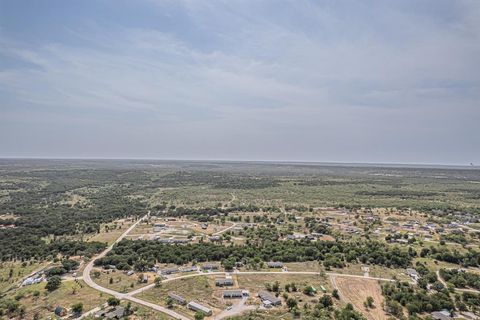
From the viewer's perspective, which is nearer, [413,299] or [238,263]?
[413,299]

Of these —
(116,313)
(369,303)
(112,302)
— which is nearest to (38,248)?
(112,302)

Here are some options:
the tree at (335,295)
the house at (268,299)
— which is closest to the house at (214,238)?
the house at (268,299)

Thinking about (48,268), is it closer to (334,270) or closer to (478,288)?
(334,270)

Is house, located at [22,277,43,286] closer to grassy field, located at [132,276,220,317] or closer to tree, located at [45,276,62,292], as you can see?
tree, located at [45,276,62,292]

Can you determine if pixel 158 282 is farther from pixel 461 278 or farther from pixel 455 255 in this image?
pixel 455 255

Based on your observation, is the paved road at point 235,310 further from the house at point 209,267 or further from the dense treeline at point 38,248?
the dense treeline at point 38,248

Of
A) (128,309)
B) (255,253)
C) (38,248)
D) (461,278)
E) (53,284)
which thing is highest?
(461,278)
